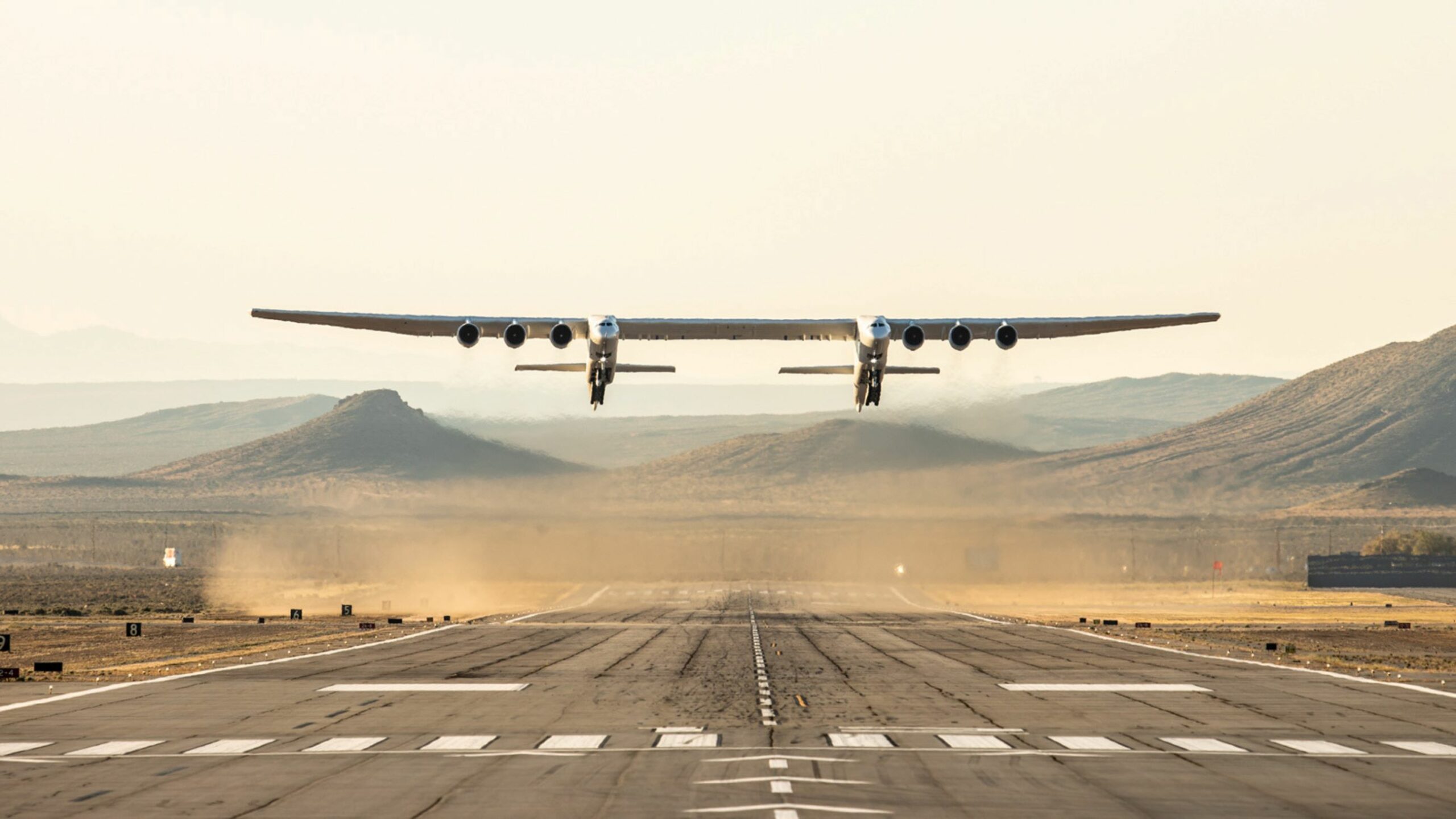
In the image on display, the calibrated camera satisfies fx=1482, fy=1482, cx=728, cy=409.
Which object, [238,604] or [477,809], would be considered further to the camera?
[238,604]

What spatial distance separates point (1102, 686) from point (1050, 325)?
52.0 feet

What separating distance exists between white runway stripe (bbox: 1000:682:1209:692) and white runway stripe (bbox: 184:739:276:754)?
65.5ft

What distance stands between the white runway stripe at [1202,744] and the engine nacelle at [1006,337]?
2254 cm

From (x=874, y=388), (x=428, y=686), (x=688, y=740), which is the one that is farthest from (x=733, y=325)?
(x=688, y=740)

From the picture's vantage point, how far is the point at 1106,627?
80.8 meters

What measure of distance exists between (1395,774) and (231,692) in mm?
27623

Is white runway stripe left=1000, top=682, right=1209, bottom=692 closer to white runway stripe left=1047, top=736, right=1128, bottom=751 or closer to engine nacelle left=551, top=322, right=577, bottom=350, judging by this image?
white runway stripe left=1047, top=736, right=1128, bottom=751

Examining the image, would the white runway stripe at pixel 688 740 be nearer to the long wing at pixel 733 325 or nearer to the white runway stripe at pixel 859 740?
the white runway stripe at pixel 859 740

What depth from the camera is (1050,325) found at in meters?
51.8

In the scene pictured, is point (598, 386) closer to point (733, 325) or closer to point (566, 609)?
point (733, 325)

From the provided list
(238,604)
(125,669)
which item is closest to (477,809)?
(125,669)

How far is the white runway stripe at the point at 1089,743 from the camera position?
87.5ft

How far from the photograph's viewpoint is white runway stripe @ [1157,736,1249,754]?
26359 millimetres

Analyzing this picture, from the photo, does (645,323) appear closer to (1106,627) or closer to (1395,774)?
(1395,774)
